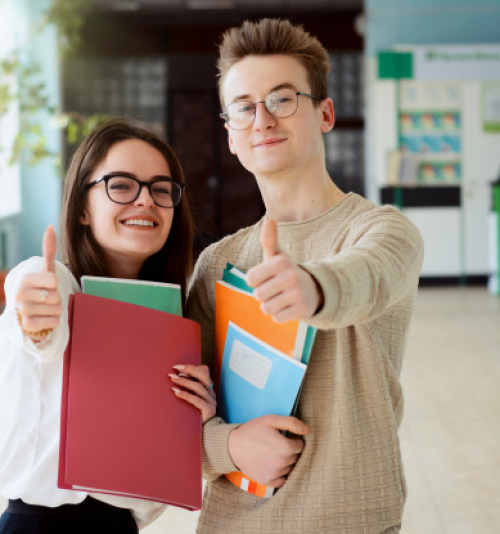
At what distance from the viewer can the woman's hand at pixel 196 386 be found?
3.99 ft

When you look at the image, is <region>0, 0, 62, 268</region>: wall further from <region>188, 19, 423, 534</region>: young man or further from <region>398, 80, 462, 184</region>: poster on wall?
<region>188, 19, 423, 534</region>: young man

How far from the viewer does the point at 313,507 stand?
3.82 feet

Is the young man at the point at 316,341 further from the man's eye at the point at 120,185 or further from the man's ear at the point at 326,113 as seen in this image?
the man's eye at the point at 120,185

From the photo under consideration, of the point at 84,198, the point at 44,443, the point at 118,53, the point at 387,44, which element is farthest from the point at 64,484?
the point at 118,53

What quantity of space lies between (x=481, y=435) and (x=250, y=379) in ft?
8.85

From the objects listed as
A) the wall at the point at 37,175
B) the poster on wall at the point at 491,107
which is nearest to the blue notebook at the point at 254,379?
the wall at the point at 37,175

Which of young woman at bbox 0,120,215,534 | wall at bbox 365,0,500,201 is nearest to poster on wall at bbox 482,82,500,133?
wall at bbox 365,0,500,201

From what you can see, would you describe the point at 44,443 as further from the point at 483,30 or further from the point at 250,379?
the point at 483,30

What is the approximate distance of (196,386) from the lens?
122 centimetres

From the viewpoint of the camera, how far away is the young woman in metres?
1.08

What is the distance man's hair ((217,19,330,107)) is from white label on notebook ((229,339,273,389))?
1.48ft

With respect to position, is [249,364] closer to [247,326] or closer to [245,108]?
[247,326]

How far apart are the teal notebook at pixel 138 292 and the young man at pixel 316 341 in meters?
0.10

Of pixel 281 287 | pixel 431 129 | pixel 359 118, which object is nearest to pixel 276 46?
pixel 281 287
